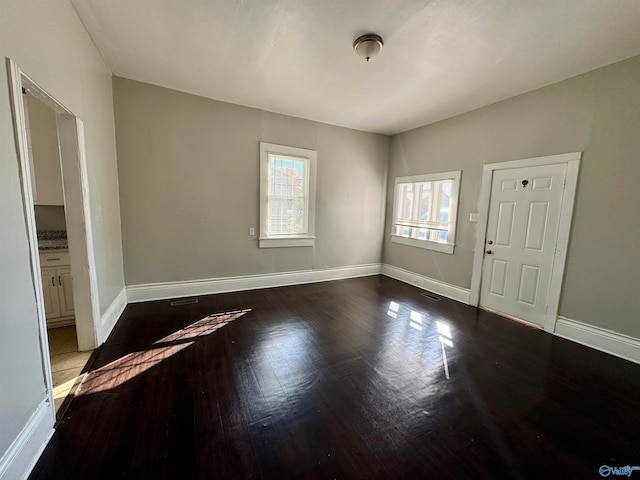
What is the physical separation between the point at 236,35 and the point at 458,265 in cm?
418

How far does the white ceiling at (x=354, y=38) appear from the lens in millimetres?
2018

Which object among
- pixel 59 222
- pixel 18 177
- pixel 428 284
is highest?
pixel 18 177

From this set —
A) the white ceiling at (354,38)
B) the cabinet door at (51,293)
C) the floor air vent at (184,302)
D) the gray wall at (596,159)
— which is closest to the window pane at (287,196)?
the white ceiling at (354,38)

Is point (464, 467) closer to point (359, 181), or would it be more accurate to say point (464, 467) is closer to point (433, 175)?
point (433, 175)

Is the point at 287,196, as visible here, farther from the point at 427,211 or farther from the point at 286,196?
the point at 427,211

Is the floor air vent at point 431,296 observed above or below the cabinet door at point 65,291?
below

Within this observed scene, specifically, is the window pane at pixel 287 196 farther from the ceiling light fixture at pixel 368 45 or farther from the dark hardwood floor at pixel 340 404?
the ceiling light fixture at pixel 368 45

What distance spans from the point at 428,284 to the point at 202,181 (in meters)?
4.11

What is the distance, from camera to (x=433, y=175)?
4.55 m

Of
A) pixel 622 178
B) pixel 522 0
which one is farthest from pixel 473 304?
pixel 522 0

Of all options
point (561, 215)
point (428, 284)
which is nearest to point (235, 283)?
point (428, 284)

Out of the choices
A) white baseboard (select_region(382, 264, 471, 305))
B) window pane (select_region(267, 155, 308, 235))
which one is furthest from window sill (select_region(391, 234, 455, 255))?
window pane (select_region(267, 155, 308, 235))

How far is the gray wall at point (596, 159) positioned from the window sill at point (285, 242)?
3.09m

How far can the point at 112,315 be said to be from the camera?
2924 millimetres
